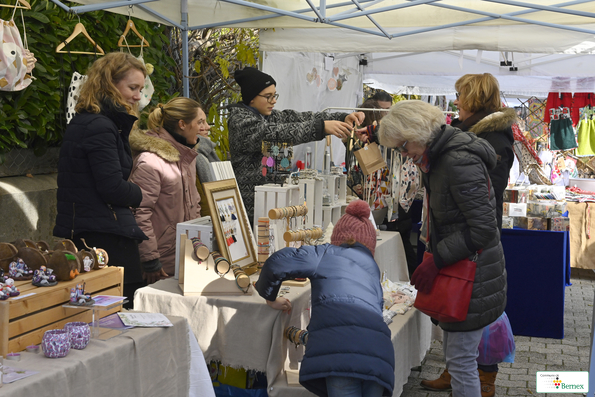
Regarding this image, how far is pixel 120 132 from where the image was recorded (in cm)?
251

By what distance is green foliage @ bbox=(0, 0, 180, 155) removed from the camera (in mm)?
3494

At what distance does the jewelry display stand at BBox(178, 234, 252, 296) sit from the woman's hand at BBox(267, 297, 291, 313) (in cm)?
19

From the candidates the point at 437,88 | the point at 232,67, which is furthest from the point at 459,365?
the point at 437,88

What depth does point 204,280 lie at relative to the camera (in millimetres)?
2443

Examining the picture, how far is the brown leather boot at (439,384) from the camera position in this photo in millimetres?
3316

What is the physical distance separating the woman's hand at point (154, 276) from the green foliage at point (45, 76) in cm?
132

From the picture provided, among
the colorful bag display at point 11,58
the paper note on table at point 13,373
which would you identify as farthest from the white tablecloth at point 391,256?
the paper note on table at point 13,373

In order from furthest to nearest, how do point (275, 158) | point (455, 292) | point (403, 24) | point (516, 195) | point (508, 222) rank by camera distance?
point (516, 195), point (508, 222), point (403, 24), point (275, 158), point (455, 292)

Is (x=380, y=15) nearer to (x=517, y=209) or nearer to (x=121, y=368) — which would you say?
(x=517, y=209)

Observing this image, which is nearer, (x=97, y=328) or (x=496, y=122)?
(x=97, y=328)

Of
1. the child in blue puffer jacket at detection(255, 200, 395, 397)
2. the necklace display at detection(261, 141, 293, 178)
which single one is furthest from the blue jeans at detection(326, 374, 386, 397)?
the necklace display at detection(261, 141, 293, 178)

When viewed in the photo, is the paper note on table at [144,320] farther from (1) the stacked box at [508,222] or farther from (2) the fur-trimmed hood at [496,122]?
(1) the stacked box at [508,222]

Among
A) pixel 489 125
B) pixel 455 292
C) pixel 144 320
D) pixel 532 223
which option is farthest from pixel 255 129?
pixel 532 223

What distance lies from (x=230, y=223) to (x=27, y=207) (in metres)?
1.64
